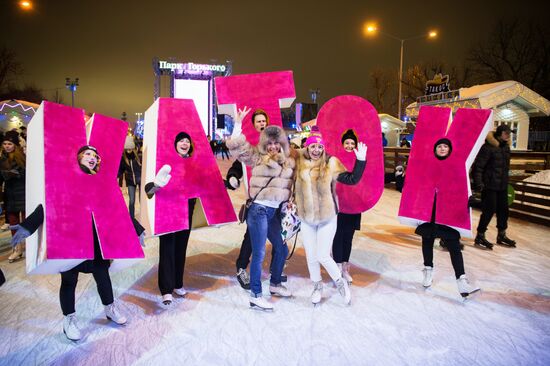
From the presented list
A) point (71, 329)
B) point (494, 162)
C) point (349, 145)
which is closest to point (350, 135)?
point (349, 145)

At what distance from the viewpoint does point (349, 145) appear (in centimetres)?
401

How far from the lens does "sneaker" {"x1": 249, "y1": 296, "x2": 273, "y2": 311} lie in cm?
349

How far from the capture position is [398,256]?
5340 mm

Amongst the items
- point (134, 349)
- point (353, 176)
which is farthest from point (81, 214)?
point (353, 176)

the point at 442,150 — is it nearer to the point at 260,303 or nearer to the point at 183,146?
the point at 260,303

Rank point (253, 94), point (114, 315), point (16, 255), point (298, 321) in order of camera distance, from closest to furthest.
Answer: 1. point (114, 315)
2. point (298, 321)
3. point (253, 94)
4. point (16, 255)

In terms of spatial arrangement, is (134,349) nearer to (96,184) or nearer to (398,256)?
(96,184)

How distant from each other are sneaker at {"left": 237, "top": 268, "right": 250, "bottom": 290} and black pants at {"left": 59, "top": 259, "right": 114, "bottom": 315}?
143 cm

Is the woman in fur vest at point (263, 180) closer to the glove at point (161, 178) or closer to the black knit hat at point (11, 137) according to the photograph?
the glove at point (161, 178)

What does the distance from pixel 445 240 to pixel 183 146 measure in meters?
2.90

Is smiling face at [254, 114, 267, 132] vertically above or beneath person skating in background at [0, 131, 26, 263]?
above

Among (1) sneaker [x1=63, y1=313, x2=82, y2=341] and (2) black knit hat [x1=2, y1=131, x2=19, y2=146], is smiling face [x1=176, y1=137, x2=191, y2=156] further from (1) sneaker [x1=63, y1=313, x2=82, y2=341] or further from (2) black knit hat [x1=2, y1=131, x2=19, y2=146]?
(2) black knit hat [x1=2, y1=131, x2=19, y2=146]

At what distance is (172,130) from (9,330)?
2291mm

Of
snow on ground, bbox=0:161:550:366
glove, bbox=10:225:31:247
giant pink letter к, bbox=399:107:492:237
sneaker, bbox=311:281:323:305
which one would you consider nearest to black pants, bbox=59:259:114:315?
snow on ground, bbox=0:161:550:366
